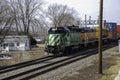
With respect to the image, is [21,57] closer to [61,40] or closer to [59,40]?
[59,40]

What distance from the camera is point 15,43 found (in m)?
55.4

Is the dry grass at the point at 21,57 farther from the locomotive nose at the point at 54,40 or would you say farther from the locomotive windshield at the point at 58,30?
the locomotive windshield at the point at 58,30

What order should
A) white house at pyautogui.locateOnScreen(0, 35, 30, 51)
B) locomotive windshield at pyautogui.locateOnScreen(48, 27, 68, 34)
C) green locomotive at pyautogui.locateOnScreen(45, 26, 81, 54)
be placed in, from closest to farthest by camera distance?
green locomotive at pyautogui.locateOnScreen(45, 26, 81, 54) < locomotive windshield at pyautogui.locateOnScreen(48, 27, 68, 34) < white house at pyautogui.locateOnScreen(0, 35, 30, 51)

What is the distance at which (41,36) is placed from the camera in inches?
4094

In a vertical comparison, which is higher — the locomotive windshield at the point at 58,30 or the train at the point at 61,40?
the locomotive windshield at the point at 58,30

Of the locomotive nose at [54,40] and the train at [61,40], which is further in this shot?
the locomotive nose at [54,40]

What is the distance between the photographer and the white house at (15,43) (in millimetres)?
54334

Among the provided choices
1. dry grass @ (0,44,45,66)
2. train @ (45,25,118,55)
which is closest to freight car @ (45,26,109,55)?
train @ (45,25,118,55)

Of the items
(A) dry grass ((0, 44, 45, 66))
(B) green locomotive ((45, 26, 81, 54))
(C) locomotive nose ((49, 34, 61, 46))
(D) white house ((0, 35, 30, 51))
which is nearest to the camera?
(A) dry grass ((0, 44, 45, 66))

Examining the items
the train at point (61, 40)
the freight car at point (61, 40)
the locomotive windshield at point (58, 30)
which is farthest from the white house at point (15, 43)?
the locomotive windshield at point (58, 30)

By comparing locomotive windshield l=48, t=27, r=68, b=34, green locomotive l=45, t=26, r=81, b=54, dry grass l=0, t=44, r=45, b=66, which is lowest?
dry grass l=0, t=44, r=45, b=66

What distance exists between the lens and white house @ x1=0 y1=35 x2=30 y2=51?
54.3 m

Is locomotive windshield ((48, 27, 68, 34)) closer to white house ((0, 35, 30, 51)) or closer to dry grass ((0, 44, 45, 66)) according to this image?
dry grass ((0, 44, 45, 66))

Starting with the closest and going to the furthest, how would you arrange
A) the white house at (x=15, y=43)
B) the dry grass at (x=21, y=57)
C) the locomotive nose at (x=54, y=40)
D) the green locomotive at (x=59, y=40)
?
the dry grass at (x=21, y=57) → the green locomotive at (x=59, y=40) → the locomotive nose at (x=54, y=40) → the white house at (x=15, y=43)
